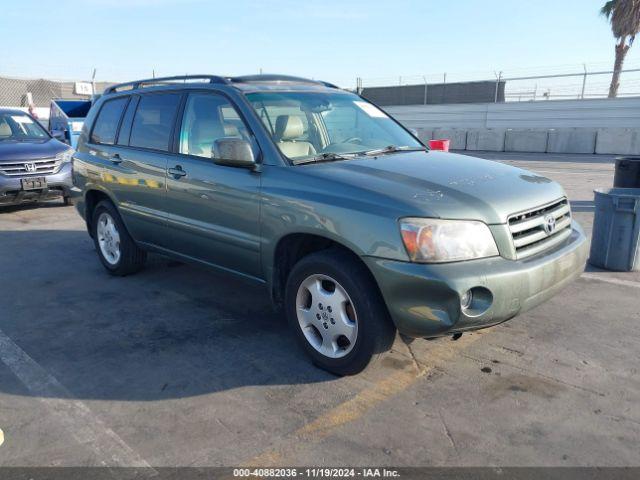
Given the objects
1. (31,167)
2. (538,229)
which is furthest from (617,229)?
(31,167)

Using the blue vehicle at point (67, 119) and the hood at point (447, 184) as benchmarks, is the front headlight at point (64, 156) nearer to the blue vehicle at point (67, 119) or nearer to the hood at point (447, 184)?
the blue vehicle at point (67, 119)

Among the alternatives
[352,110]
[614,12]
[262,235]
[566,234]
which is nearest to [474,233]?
[566,234]

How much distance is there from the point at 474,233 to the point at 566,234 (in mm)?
1056

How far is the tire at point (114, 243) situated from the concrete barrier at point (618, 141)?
63.2 ft

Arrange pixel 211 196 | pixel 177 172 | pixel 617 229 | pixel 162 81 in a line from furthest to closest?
1. pixel 617 229
2. pixel 162 81
3. pixel 177 172
4. pixel 211 196

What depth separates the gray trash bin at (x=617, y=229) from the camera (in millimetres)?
5406

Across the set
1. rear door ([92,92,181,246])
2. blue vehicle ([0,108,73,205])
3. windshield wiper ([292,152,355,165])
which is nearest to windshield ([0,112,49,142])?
blue vehicle ([0,108,73,205])

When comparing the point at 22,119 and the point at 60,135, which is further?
the point at 60,135

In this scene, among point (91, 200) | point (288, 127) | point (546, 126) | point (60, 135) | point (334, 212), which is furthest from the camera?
point (546, 126)

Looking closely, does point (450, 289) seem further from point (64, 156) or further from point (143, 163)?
point (64, 156)

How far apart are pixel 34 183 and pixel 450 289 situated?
8.26 meters

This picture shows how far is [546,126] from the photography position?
22859 mm

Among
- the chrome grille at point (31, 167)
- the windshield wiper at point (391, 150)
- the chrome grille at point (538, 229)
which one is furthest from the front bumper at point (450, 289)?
the chrome grille at point (31, 167)

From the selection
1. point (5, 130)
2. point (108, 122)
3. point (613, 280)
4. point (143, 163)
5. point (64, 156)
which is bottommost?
point (613, 280)
